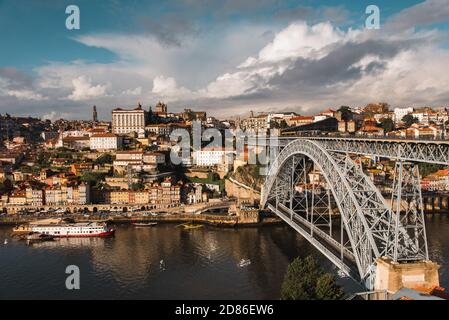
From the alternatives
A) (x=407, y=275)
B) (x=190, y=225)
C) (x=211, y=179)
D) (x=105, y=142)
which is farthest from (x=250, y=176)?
(x=407, y=275)

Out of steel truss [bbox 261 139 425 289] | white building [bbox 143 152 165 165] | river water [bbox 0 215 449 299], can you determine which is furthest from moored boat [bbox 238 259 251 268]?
white building [bbox 143 152 165 165]

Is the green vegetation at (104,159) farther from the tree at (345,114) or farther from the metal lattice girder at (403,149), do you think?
the metal lattice girder at (403,149)

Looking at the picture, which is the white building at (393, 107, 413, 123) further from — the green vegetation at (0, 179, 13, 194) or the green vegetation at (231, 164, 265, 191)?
the green vegetation at (0, 179, 13, 194)

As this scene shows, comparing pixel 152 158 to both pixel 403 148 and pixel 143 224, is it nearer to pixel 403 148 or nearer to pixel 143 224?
pixel 143 224

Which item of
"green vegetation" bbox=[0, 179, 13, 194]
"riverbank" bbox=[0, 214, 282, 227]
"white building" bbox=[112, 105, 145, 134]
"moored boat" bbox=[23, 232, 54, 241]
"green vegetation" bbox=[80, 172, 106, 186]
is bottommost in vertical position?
"moored boat" bbox=[23, 232, 54, 241]

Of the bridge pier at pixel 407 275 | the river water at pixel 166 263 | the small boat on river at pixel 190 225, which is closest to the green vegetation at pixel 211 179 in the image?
the small boat on river at pixel 190 225

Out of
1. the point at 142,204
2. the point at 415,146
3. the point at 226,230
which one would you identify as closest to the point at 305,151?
the point at 415,146
